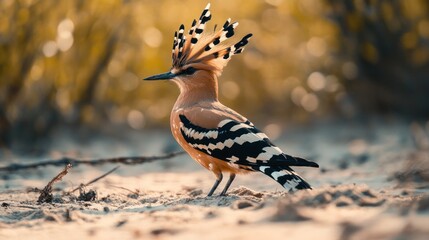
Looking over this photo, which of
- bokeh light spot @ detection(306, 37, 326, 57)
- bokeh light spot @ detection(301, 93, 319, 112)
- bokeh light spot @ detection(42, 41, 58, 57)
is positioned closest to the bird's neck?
bokeh light spot @ detection(42, 41, 58, 57)

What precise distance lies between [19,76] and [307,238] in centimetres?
645

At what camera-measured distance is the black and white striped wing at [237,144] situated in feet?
18.4

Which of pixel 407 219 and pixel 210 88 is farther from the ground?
pixel 210 88

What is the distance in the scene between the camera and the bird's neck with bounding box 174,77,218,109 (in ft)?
22.2

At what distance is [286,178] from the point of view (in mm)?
5562

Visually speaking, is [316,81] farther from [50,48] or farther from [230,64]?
[50,48]

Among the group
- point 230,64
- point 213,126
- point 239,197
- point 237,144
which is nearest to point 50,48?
point 230,64

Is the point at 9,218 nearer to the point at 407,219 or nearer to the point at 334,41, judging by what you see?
the point at 407,219

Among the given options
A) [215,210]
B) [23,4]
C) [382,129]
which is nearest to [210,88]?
[215,210]

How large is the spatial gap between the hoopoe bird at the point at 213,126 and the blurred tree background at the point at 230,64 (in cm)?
287

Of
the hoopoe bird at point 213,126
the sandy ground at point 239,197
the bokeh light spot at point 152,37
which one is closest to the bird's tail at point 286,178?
the hoopoe bird at point 213,126

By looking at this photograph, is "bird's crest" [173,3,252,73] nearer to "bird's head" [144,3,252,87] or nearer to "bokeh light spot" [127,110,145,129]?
"bird's head" [144,3,252,87]

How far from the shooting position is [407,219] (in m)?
3.59

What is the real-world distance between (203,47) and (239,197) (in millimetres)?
1675
